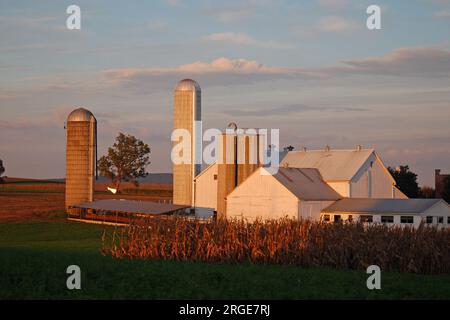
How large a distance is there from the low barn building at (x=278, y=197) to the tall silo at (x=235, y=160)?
5.76 feet

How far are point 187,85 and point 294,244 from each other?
3755 centimetres

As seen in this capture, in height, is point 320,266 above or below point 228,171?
below

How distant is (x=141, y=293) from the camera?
2030 cm

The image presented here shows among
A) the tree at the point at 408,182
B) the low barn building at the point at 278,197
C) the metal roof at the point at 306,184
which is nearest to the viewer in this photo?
the low barn building at the point at 278,197

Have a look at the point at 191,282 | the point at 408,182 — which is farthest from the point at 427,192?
the point at 191,282

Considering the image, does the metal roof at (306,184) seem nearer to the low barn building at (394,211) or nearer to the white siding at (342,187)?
the white siding at (342,187)

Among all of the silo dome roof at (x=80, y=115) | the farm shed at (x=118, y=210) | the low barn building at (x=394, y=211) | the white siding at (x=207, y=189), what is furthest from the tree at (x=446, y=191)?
the silo dome roof at (x=80, y=115)

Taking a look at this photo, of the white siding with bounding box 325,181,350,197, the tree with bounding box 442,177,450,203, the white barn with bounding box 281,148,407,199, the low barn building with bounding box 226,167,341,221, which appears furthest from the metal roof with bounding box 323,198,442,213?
the tree with bounding box 442,177,450,203

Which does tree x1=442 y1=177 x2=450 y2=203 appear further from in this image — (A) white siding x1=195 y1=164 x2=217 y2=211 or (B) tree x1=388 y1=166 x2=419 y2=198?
(A) white siding x1=195 y1=164 x2=217 y2=211

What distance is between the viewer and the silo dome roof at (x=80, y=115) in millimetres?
68750

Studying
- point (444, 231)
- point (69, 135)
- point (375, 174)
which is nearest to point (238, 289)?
point (444, 231)

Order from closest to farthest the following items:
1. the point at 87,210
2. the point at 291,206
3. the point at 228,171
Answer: the point at 291,206 → the point at 228,171 → the point at 87,210
